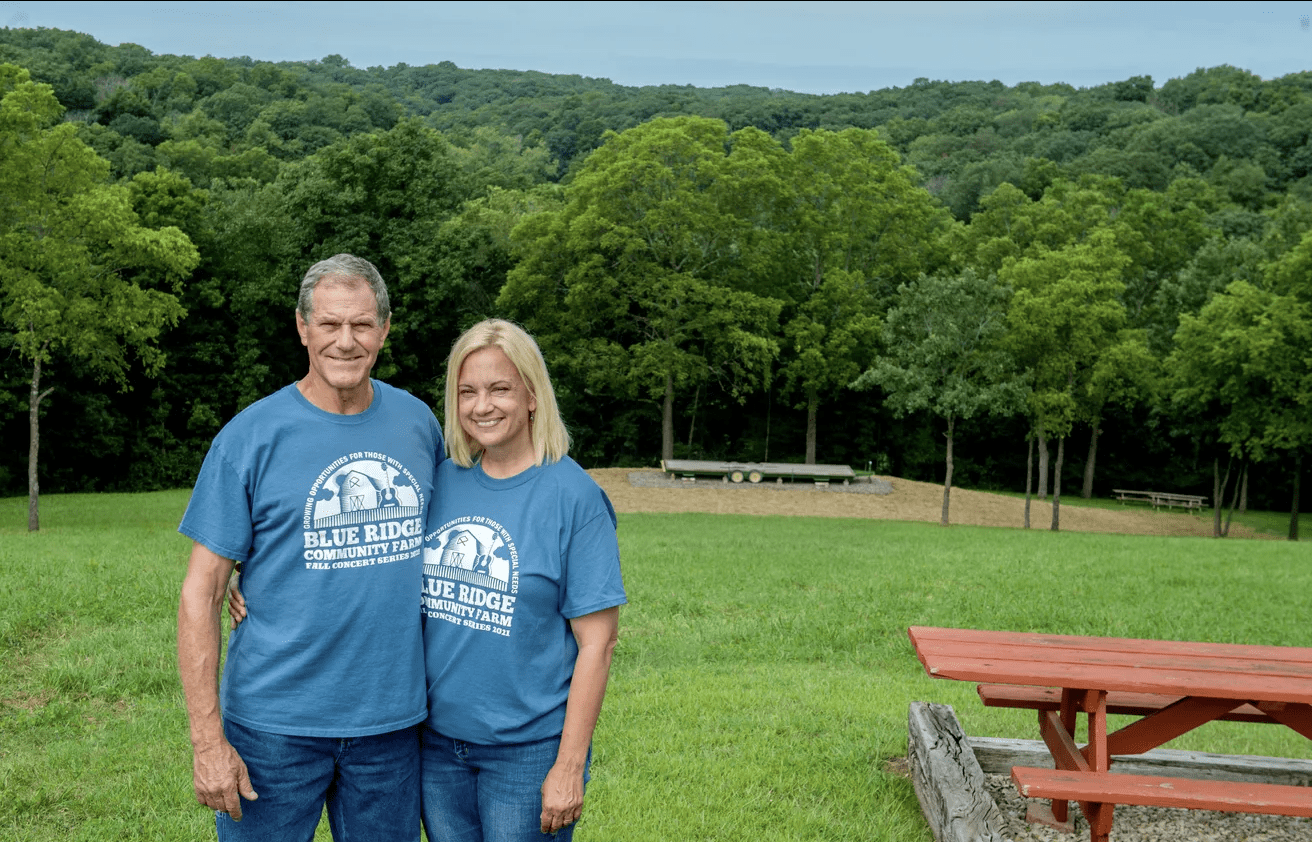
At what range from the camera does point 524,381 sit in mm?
3051

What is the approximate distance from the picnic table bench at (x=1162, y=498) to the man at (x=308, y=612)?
3711 cm

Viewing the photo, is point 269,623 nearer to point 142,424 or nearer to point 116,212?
point 116,212

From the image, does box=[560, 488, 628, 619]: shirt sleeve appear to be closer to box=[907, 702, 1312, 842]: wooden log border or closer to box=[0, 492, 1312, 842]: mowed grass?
box=[0, 492, 1312, 842]: mowed grass

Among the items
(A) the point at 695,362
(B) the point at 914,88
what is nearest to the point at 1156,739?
(A) the point at 695,362

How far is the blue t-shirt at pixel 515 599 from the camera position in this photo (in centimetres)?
290

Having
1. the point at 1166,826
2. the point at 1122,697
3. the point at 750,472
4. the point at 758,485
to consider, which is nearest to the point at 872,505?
the point at 758,485

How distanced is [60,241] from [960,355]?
1985 centimetres

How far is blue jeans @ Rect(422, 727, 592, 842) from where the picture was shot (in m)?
2.93

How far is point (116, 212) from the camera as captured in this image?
18.4 meters

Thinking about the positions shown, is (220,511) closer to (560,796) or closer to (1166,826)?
(560,796)

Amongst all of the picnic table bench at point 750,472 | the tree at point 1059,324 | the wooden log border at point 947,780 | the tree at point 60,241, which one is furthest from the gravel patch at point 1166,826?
the picnic table bench at point 750,472

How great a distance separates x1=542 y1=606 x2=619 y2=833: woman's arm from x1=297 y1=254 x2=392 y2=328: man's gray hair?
111 centimetres

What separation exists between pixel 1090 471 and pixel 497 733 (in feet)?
128

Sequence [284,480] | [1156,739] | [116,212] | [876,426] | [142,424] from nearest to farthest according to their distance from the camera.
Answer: [284,480], [1156,739], [116,212], [142,424], [876,426]
